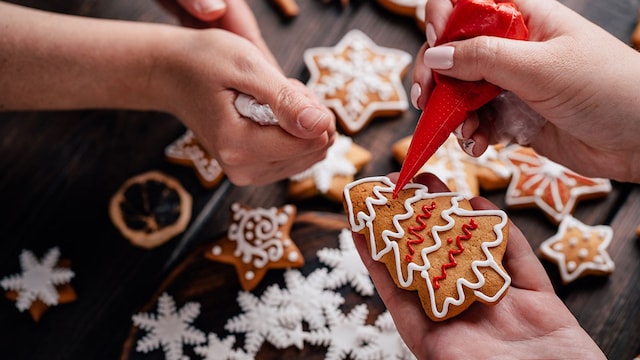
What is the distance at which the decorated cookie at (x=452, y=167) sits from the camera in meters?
1.42

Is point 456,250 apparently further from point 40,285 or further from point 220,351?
point 40,285

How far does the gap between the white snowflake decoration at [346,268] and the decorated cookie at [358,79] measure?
30 cm

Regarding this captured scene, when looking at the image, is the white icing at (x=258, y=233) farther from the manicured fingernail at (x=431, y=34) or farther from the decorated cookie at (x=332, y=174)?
the manicured fingernail at (x=431, y=34)

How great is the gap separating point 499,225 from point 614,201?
565 mm

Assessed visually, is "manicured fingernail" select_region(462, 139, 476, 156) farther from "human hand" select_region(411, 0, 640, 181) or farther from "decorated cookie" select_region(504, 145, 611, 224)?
"decorated cookie" select_region(504, 145, 611, 224)

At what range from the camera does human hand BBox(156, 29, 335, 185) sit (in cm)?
113

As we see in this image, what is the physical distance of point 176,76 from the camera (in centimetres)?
127

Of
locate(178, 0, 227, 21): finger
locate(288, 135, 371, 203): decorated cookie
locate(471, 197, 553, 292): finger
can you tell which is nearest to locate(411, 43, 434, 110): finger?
locate(471, 197, 553, 292): finger

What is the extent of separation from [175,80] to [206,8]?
0.61 feet

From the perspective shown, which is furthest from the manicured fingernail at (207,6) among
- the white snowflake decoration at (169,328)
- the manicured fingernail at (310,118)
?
the white snowflake decoration at (169,328)

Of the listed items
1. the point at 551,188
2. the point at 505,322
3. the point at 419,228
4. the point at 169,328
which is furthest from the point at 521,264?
the point at 169,328

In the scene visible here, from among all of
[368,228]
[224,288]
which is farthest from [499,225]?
[224,288]

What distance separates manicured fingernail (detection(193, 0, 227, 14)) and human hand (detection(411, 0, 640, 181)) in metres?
0.48

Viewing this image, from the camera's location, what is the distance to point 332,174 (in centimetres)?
144
